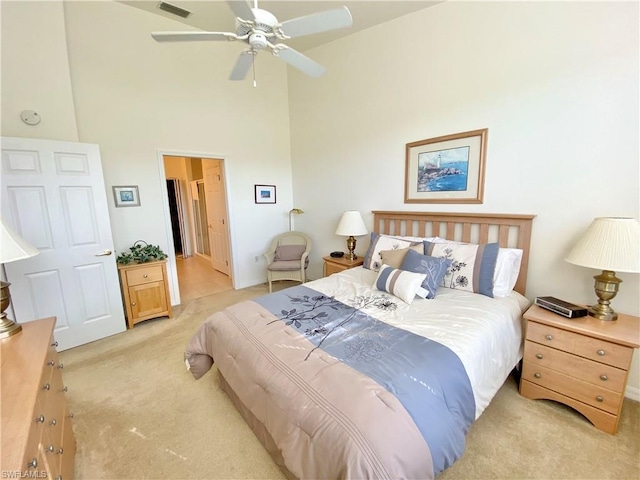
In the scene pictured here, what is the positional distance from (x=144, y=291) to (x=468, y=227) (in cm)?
363

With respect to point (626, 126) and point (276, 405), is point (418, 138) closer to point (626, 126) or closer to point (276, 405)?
point (626, 126)

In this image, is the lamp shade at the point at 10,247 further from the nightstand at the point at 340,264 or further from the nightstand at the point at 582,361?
the nightstand at the point at 582,361

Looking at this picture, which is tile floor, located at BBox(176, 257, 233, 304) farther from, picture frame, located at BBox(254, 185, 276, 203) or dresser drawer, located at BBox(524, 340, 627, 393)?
dresser drawer, located at BBox(524, 340, 627, 393)

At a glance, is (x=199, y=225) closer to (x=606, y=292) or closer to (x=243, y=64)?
(x=243, y=64)

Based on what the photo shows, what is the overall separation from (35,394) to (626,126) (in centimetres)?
351

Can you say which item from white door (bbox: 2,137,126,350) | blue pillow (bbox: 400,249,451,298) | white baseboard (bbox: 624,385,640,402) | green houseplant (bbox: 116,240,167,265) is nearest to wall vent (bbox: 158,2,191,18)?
white door (bbox: 2,137,126,350)

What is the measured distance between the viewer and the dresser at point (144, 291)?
311cm

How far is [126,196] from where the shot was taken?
11.0 ft

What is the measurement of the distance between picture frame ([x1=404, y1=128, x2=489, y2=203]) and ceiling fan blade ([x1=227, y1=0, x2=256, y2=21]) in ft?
6.78

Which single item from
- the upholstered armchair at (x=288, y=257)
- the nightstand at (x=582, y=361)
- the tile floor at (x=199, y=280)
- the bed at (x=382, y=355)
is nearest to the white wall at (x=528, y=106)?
the bed at (x=382, y=355)

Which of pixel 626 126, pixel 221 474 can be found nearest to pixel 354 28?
pixel 626 126

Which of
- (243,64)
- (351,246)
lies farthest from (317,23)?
(351,246)

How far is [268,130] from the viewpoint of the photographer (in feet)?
14.6

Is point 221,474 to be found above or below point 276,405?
below
